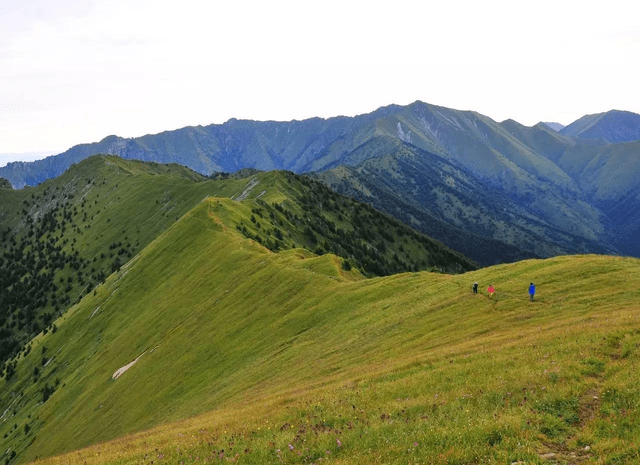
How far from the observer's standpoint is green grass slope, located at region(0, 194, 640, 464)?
59.6 feet

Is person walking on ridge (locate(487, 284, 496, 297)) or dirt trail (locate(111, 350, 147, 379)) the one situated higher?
dirt trail (locate(111, 350, 147, 379))

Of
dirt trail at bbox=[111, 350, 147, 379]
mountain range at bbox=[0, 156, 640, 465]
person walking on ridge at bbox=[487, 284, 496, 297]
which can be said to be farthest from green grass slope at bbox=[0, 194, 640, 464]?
dirt trail at bbox=[111, 350, 147, 379]

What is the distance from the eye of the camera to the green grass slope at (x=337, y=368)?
1816 cm

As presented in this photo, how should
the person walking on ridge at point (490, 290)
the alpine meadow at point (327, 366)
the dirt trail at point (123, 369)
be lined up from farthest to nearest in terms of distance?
the dirt trail at point (123, 369) < the person walking on ridge at point (490, 290) < the alpine meadow at point (327, 366)

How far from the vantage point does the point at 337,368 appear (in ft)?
133

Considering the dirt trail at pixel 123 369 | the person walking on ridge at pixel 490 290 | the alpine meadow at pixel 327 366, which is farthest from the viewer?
the dirt trail at pixel 123 369

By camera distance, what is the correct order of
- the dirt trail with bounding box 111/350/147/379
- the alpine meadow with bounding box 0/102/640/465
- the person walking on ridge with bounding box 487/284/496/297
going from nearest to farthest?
the alpine meadow with bounding box 0/102/640/465
the person walking on ridge with bounding box 487/284/496/297
the dirt trail with bounding box 111/350/147/379

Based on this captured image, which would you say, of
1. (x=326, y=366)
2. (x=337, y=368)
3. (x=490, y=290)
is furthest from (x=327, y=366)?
(x=490, y=290)

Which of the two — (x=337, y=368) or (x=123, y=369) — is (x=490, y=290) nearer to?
(x=337, y=368)

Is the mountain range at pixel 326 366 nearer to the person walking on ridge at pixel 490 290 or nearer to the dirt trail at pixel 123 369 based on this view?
the dirt trail at pixel 123 369

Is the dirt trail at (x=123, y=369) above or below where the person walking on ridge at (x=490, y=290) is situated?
above

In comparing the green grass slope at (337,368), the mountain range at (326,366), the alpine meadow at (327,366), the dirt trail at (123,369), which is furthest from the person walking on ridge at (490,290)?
the dirt trail at (123,369)

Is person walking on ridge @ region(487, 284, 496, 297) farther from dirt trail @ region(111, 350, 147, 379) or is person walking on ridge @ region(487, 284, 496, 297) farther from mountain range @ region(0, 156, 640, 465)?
dirt trail @ region(111, 350, 147, 379)

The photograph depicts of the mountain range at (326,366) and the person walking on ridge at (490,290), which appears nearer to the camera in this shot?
the mountain range at (326,366)
